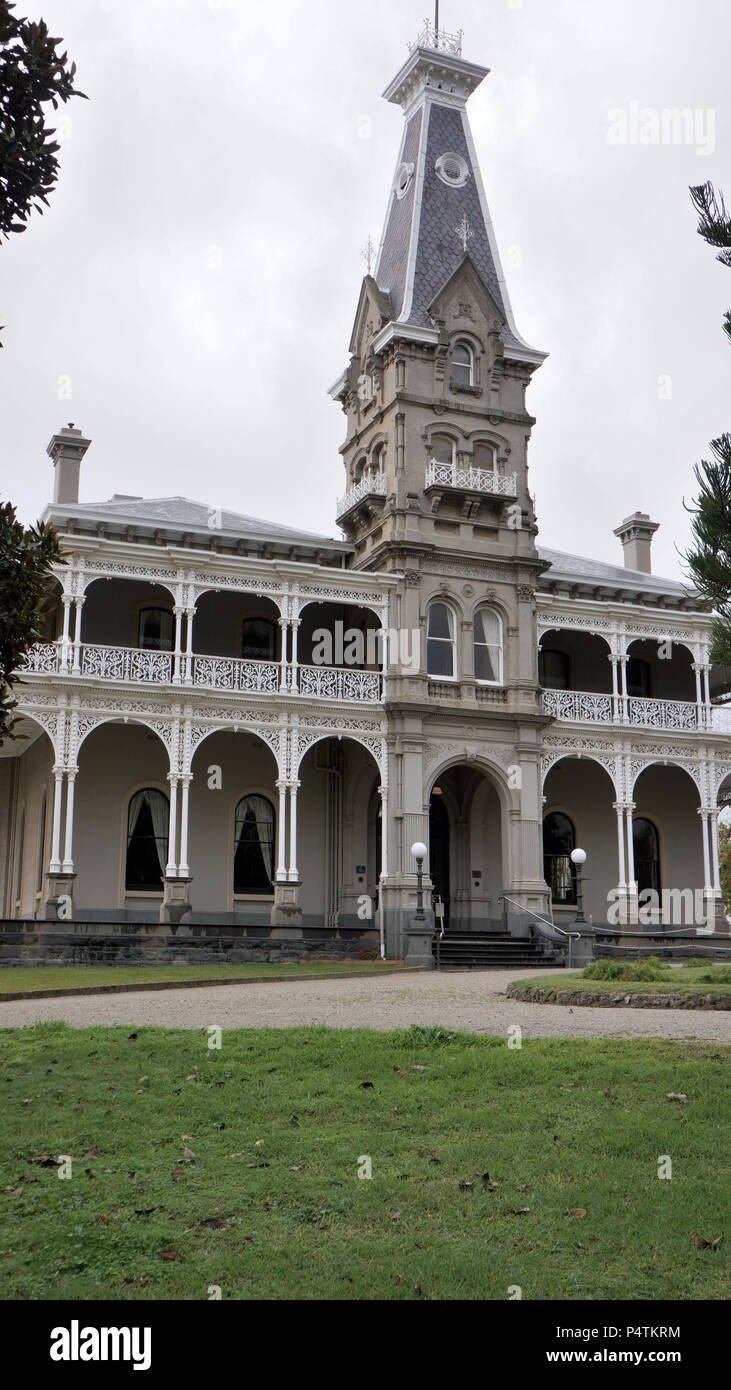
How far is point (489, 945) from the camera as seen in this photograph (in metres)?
25.6

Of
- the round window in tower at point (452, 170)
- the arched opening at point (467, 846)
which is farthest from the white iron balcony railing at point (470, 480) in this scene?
the round window in tower at point (452, 170)

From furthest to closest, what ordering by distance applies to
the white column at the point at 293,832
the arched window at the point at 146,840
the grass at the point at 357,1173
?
the arched window at the point at 146,840 < the white column at the point at 293,832 < the grass at the point at 357,1173

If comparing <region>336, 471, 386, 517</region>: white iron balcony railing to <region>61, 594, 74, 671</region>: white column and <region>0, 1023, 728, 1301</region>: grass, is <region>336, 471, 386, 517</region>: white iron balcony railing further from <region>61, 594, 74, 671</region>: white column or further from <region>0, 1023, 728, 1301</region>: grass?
<region>0, 1023, 728, 1301</region>: grass

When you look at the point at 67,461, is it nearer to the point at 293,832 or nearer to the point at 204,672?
the point at 204,672

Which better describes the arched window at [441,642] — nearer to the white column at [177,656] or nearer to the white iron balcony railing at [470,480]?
the white iron balcony railing at [470,480]

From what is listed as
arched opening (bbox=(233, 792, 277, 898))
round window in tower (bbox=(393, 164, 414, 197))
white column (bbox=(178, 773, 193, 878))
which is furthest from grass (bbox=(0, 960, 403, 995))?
round window in tower (bbox=(393, 164, 414, 197))

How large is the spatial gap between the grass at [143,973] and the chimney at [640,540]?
1702 centimetres

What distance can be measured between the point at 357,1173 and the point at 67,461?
24503mm

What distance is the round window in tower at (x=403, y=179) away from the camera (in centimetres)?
3142

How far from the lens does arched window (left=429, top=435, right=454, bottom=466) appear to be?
28.9 meters

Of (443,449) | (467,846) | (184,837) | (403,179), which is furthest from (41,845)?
(403,179)

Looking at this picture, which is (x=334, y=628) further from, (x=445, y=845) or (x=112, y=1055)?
(x=112, y=1055)

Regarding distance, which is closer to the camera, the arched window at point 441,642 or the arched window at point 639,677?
the arched window at point 441,642

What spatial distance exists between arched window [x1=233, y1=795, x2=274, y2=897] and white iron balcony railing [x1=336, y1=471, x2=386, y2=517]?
22.6ft
